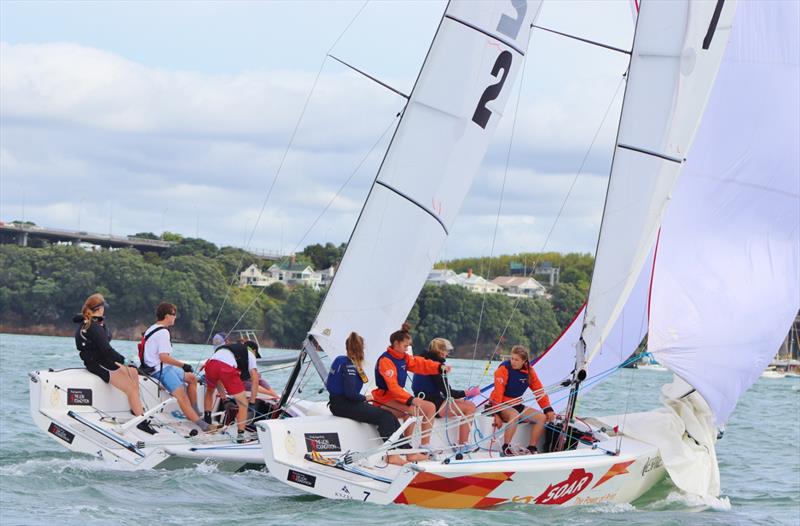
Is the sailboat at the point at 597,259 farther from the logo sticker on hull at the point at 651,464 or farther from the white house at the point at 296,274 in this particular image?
the white house at the point at 296,274

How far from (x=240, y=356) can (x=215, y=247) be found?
206 feet

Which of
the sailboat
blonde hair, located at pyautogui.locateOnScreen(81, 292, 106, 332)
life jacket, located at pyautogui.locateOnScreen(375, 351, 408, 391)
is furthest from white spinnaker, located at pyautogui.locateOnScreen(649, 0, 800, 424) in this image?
blonde hair, located at pyautogui.locateOnScreen(81, 292, 106, 332)

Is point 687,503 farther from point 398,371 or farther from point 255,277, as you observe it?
point 255,277

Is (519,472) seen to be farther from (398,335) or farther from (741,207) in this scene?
(741,207)

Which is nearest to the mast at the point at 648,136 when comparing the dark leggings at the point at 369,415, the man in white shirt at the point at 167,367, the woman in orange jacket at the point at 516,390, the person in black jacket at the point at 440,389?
the woman in orange jacket at the point at 516,390

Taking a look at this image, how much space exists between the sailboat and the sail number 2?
2 centimetres

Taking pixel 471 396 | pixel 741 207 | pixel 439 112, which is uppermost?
pixel 439 112

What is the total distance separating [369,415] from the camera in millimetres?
9414

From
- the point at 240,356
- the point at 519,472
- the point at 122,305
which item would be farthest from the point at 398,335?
the point at 122,305

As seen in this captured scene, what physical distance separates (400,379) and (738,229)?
3018 millimetres

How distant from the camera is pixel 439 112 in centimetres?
1153

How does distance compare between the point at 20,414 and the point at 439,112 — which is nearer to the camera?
the point at 439,112

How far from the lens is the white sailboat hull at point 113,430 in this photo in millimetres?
10195

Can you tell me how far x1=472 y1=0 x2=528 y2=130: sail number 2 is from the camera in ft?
38.2
